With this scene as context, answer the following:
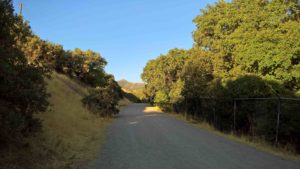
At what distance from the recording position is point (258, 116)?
13695mm

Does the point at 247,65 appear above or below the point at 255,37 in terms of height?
below

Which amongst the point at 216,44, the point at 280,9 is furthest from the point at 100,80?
the point at 280,9

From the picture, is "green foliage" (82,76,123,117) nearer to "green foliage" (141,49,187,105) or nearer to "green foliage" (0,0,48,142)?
"green foliage" (141,49,187,105)

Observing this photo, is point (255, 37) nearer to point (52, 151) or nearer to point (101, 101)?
point (101, 101)

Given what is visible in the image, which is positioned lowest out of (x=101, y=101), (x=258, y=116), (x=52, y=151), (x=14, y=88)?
(x=52, y=151)

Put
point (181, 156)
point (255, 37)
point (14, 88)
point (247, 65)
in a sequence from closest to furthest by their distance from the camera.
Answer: point (14, 88)
point (181, 156)
point (255, 37)
point (247, 65)

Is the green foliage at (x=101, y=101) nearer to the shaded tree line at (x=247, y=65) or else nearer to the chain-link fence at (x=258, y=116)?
the shaded tree line at (x=247, y=65)

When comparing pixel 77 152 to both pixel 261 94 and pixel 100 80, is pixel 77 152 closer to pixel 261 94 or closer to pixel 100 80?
pixel 261 94

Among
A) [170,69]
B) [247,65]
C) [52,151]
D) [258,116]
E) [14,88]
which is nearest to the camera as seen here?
[14,88]

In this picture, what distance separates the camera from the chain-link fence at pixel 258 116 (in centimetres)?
1159

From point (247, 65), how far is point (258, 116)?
5569 millimetres

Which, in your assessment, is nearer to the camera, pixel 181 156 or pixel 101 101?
pixel 181 156

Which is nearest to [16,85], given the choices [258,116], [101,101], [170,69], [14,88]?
[14,88]

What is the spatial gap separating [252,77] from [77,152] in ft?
36.7
